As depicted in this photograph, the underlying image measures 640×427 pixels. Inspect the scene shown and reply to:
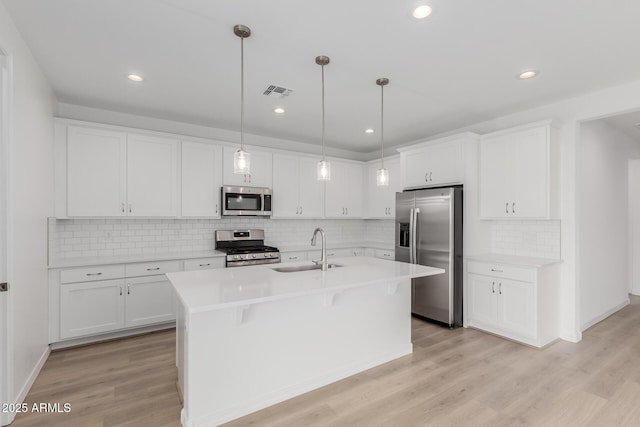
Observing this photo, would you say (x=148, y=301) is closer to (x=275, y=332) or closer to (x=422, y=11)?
(x=275, y=332)

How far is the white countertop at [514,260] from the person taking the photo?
353 cm

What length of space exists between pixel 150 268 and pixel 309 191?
104 inches

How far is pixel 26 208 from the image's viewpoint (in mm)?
2566

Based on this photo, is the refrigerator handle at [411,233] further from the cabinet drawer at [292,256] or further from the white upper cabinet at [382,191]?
the cabinet drawer at [292,256]

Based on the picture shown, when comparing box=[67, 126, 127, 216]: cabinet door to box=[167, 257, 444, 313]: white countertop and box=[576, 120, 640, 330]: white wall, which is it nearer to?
box=[167, 257, 444, 313]: white countertop

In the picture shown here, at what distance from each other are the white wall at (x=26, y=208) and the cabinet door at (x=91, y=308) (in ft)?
0.60

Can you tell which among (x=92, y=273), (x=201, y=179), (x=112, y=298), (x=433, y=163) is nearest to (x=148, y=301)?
(x=112, y=298)

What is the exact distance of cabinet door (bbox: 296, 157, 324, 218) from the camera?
5301 mm

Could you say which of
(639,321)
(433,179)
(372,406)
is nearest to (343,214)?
(433,179)

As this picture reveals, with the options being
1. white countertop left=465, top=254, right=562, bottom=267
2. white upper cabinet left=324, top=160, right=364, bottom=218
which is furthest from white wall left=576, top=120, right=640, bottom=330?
white upper cabinet left=324, top=160, right=364, bottom=218

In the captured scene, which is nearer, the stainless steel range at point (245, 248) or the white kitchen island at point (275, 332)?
the white kitchen island at point (275, 332)

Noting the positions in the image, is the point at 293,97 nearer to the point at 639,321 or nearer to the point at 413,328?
the point at 413,328

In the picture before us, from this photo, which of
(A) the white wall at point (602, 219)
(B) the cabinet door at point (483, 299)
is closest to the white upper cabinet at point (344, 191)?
(B) the cabinet door at point (483, 299)

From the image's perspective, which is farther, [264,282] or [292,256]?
[292,256]
